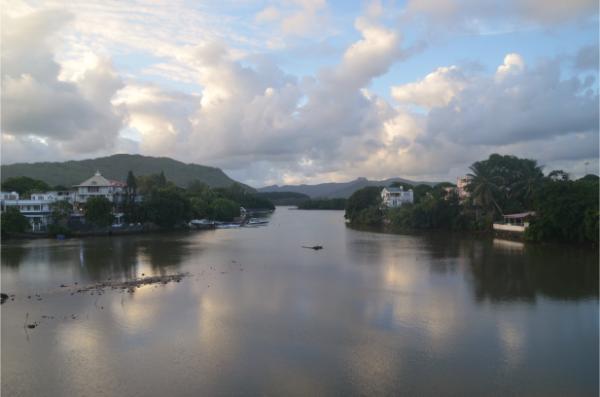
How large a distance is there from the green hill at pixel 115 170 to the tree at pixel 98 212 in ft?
247

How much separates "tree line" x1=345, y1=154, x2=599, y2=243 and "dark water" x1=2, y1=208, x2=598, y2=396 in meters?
6.40

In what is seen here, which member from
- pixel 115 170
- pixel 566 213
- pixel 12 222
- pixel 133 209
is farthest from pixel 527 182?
pixel 115 170

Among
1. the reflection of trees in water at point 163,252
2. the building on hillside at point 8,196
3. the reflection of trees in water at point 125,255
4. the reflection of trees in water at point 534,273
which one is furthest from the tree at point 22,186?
the reflection of trees in water at point 534,273

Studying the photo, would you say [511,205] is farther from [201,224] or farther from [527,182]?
[201,224]

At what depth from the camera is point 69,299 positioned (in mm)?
17547

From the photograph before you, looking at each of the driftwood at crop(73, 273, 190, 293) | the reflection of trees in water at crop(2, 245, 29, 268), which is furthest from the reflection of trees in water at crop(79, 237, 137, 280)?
the reflection of trees in water at crop(2, 245, 29, 268)

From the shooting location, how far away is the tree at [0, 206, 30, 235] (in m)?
39.2

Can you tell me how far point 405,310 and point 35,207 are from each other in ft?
141

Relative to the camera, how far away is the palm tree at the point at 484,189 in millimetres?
44219

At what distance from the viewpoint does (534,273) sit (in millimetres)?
21875

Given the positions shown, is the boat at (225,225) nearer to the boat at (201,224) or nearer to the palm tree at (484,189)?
the boat at (201,224)

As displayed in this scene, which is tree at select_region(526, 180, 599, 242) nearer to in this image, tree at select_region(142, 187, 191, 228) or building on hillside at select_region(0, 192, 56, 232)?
tree at select_region(142, 187, 191, 228)

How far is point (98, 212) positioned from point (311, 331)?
3711 centimetres

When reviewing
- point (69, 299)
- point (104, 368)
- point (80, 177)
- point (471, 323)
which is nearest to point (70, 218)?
point (69, 299)
